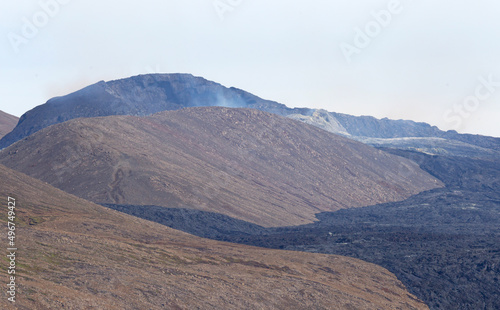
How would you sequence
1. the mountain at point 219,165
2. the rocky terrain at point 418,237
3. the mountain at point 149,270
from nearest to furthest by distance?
the mountain at point 149,270 → the rocky terrain at point 418,237 → the mountain at point 219,165

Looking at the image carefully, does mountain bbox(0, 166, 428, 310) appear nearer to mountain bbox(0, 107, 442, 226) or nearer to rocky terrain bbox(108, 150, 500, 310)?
rocky terrain bbox(108, 150, 500, 310)

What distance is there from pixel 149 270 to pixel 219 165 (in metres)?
84.3

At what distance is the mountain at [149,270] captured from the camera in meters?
43.1

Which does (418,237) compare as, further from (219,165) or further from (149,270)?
(149,270)

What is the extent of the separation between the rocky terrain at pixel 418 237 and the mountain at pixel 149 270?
18.2 ft

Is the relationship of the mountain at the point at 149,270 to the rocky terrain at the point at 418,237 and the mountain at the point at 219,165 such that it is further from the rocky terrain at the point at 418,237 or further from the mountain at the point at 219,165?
the mountain at the point at 219,165

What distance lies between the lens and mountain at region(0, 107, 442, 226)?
10738 centimetres

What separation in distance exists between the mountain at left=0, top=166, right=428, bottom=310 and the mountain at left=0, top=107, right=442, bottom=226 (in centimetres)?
2792

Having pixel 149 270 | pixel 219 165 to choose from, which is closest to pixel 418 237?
pixel 219 165

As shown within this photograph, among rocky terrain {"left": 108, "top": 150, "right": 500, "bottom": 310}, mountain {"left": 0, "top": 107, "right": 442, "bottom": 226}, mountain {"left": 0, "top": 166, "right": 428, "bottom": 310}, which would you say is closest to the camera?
mountain {"left": 0, "top": 166, "right": 428, "bottom": 310}

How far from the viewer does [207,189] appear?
113250 mm

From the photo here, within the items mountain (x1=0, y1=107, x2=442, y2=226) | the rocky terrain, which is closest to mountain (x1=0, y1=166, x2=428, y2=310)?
the rocky terrain

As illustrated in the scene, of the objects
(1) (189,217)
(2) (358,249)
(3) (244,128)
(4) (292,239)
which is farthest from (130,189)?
(3) (244,128)

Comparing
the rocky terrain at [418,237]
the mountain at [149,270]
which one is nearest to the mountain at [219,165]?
the rocky terrain at [418,237]
